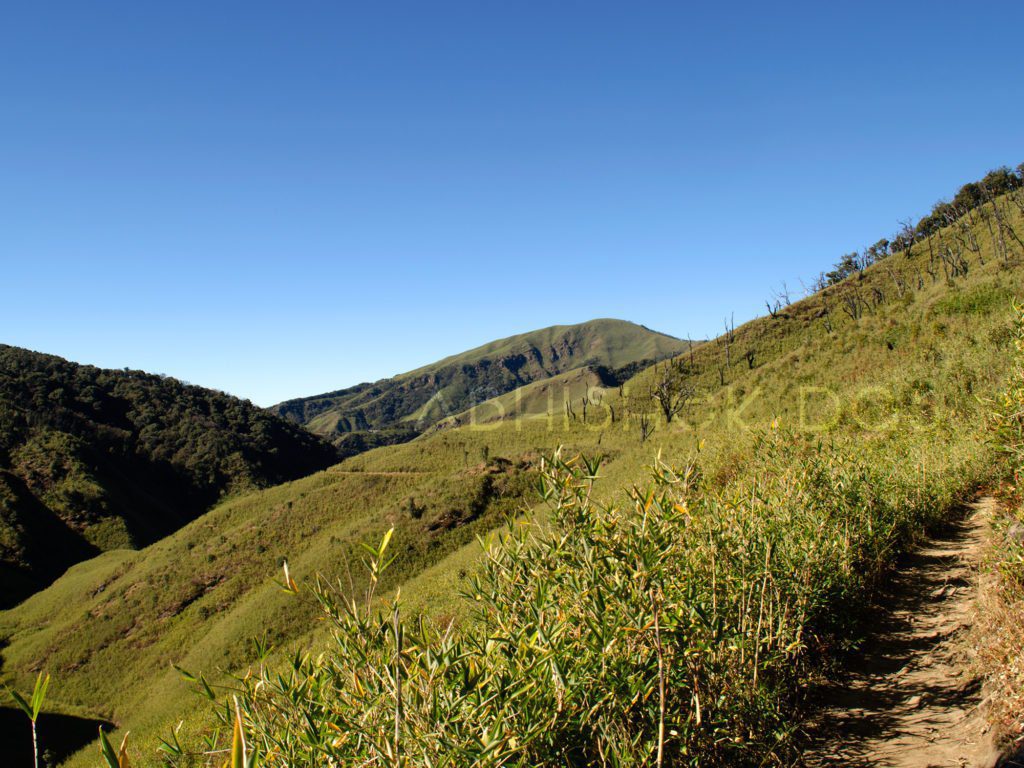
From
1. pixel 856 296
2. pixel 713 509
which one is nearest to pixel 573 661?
pixel 713 509

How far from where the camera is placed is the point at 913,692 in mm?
4051

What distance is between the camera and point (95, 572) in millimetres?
38938

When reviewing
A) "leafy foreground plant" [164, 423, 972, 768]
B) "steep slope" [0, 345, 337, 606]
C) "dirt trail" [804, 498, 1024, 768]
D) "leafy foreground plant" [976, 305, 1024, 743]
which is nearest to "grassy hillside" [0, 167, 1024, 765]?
"leafy foreground plant" [164, 423, 972, 768]

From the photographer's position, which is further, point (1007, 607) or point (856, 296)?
point (856, 296)

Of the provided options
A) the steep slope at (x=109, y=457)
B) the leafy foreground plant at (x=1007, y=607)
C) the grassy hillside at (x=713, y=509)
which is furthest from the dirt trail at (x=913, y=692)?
the steep slope at (x=109, y=457)

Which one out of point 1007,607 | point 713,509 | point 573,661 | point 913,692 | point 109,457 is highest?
point 109,457

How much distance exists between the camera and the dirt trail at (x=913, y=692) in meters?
3.44

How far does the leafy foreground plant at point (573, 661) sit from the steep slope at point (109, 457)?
52672 millimetres

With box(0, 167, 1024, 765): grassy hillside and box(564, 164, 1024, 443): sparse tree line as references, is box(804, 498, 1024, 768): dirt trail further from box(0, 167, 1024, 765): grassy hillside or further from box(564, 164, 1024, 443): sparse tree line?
box(564, 164, 1024, 443): sparse tree line

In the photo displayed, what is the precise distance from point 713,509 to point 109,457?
269 ft

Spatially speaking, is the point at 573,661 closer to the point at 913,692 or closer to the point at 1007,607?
the point at 913,692

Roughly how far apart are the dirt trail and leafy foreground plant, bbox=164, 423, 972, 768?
37 centimetres

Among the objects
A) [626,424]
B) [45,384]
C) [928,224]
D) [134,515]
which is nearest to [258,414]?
[45,384]

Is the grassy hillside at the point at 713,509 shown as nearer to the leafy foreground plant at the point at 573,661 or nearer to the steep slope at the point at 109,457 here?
the leafy foreground plant at the point at 573,661
